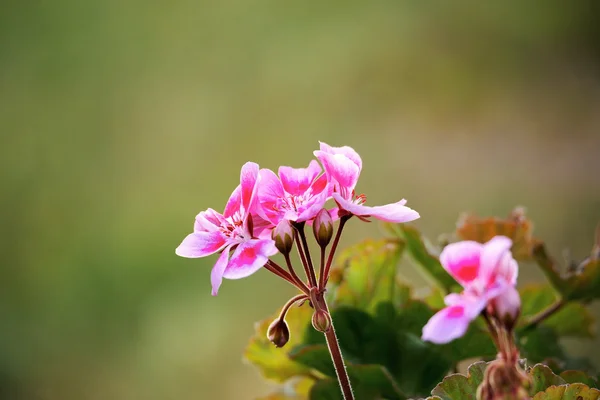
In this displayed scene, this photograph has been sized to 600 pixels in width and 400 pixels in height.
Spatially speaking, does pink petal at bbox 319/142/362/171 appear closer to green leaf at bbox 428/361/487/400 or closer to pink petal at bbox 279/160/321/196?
pink petal at bbox 279/160/321/196

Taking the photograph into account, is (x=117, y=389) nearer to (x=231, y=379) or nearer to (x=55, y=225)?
(x=231, y=379)

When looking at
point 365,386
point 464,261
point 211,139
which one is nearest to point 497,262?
point 464,261

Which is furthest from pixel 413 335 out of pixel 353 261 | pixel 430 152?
pixel 430 152

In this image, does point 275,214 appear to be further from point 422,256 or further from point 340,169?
point 422,256

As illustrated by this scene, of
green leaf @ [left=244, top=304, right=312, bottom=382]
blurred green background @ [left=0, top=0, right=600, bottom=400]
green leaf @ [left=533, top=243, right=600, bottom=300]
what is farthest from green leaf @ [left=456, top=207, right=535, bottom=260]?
blurred green background @ [left=0, top=0, right=600, bottom=400]

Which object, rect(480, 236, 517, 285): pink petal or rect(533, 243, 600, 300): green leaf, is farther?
rect(533, 243, 600, 300): green leaf
